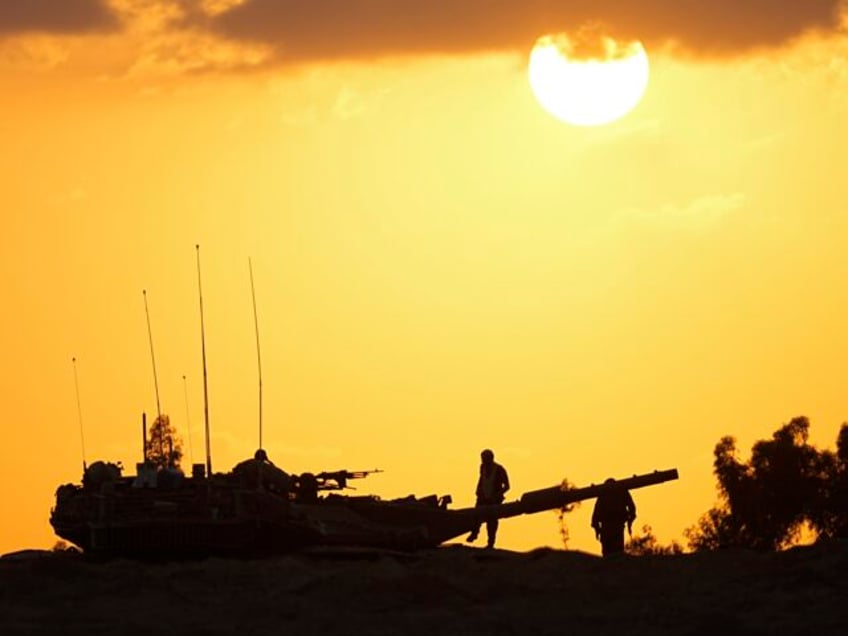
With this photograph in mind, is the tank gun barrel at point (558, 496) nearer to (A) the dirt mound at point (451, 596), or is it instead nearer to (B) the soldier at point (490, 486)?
(B) the soldier at point (490, 486)

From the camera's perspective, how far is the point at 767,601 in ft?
119

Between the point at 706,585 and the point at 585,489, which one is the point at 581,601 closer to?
the point at 706,585

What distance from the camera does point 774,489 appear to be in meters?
72.4

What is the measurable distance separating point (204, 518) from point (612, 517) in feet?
27.5

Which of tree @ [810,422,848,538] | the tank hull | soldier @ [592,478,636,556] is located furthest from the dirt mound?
tree @ [810,422,848,538]

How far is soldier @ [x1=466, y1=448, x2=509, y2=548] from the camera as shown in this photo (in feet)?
170

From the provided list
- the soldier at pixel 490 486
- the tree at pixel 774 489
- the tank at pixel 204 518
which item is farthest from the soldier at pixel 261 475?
the tree at pixel 774 489

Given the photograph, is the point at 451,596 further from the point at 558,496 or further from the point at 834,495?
the point at 834,495

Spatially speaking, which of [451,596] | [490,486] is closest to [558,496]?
[490,486]

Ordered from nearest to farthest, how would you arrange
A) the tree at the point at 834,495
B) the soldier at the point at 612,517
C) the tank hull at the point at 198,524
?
the tank hull at the point at 198,524 < the soldier at the point at 612,517 < the tree at the point at 834,495

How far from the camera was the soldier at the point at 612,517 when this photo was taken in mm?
49812

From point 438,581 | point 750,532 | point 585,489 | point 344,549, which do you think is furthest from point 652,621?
point 750,532

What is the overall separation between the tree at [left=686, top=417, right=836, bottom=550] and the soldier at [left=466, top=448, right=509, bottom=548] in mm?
19720

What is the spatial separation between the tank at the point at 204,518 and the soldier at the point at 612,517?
275 millimetres
